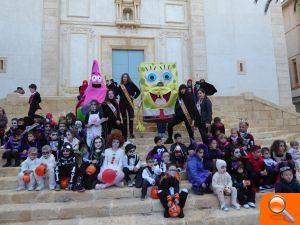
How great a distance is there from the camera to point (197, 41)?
15070 millimetres

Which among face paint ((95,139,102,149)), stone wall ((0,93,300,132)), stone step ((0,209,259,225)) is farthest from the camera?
stone wall ((0,93,300,132))

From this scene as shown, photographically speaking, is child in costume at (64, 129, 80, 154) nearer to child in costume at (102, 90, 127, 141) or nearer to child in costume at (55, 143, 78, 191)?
child in costume at (55, 143, 78, 191)

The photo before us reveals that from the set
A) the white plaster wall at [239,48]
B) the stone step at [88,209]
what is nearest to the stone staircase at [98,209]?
the stone step at [88,209]

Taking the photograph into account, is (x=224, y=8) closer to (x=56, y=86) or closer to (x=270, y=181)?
(x=56, y=86)

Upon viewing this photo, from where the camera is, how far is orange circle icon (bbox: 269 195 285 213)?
2.02 m

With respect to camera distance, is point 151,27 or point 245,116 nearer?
point 245,116

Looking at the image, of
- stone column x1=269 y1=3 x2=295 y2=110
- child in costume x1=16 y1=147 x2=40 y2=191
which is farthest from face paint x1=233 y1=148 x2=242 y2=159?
stone column x1=269 y1=3 x2=295 y2=110

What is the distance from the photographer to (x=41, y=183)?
553cm

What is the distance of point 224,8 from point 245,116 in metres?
6.61

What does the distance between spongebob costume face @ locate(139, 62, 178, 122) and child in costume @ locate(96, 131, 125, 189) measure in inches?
91.0

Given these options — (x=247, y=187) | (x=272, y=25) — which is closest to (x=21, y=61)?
(x=247, y=187)

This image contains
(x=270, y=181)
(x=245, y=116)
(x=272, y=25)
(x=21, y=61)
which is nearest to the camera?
(x=270, y=181)

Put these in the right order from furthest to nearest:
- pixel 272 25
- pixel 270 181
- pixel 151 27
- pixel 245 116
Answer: pixel 272 25 → pixel 151 27 → pixel 245 116 → pixel 270 181

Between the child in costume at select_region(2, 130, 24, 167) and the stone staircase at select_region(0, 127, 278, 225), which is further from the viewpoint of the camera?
the child in costume at select_region(2, 130, 24, 167)
